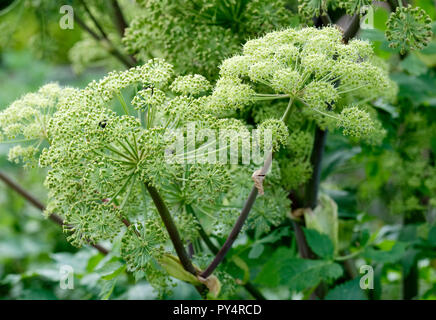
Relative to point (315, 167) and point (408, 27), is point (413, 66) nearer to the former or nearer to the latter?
point (315, 167)

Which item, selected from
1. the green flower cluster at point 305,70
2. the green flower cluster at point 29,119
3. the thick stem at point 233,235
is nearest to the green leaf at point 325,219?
the thick stem at point 233,235

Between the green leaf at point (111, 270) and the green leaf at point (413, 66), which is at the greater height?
the green leaf at point (413, 66)

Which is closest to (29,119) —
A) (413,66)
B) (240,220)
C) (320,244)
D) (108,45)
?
(240,220)

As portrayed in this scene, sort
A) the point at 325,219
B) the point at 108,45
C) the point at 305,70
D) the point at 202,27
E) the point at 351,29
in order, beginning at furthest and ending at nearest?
the point at 108,45
the point at 325,219
the point at 202,27
the point at 351,29
the point at 305,70

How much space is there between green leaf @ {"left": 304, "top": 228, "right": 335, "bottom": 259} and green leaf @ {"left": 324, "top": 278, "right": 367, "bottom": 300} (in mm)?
67

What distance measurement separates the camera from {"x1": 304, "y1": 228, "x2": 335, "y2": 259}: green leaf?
3.33ft

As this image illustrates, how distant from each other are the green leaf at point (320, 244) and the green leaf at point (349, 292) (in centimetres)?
7

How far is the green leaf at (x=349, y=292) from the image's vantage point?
972 mm

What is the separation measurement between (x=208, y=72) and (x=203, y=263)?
1.22ft

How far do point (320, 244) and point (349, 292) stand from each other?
11 centimetres

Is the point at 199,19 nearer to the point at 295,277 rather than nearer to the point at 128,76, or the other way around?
the point at 128,76

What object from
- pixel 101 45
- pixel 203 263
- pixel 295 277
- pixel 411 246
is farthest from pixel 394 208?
pixel 101 45

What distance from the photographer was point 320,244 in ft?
3.34

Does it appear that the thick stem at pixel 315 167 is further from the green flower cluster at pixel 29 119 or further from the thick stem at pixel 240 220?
the green flower cluster at pixel 29 119
